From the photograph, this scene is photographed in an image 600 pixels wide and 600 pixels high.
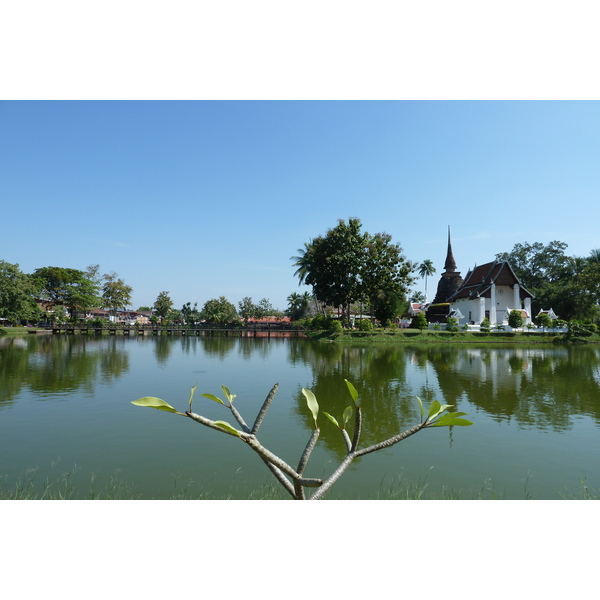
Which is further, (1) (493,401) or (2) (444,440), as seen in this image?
(1) (493,401)

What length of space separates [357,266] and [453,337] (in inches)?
395

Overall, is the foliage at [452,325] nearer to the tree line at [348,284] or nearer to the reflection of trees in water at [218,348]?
the tree line at [348,284]

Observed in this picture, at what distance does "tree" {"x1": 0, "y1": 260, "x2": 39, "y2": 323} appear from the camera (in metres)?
40.2

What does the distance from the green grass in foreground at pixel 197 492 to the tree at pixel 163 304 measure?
64863 millimetres

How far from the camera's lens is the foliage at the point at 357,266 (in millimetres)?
35281

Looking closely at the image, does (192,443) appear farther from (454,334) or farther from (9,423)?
(454,334)

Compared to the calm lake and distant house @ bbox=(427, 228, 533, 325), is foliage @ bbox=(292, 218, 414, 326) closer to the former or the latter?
distant house @ bbox=(427, 228, 533, 325)

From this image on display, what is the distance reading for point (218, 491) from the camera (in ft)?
16.5

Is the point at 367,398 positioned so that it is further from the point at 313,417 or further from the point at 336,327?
the point at 336,327

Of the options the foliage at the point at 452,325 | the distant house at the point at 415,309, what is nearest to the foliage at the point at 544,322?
the foliage at the point at 452,325

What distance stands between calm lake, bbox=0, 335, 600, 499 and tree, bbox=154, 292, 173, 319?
176 feet

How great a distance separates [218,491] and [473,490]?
3.24 metres

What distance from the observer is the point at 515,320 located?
34969 millimetres

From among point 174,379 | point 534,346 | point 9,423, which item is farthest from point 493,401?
point 534,346
